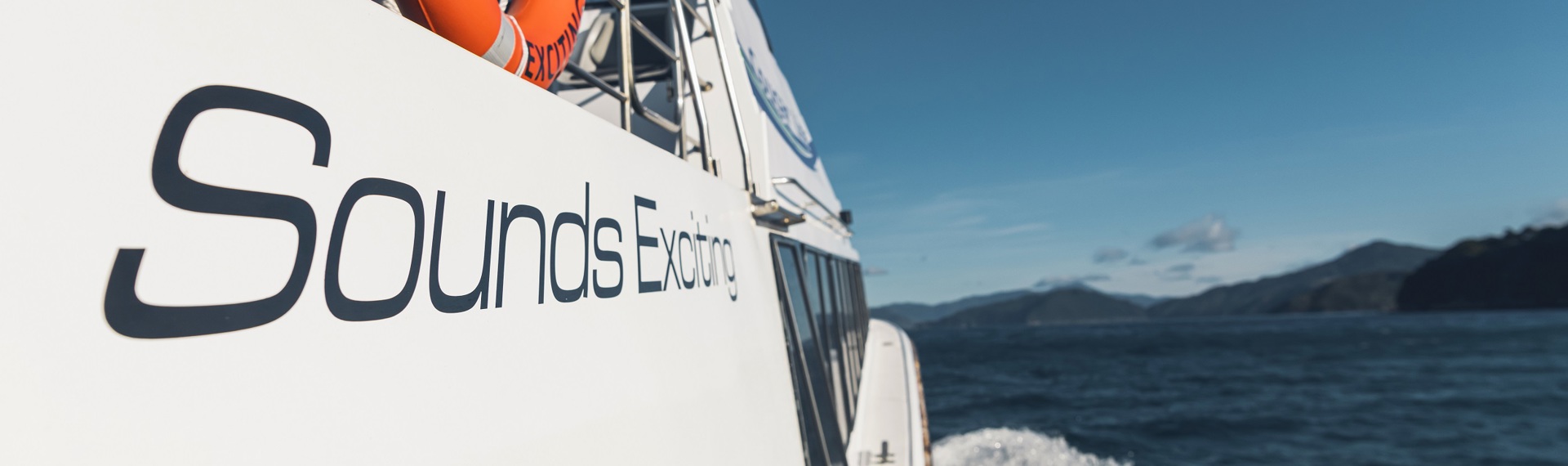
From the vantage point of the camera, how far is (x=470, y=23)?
53.8 inches

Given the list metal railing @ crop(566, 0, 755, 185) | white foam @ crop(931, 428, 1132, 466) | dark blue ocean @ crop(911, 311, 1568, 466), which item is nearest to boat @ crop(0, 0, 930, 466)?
metal railing @ crop(566, 0, 755, 185)

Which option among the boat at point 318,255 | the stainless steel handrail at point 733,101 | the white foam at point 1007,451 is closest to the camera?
the boat at point 318,255

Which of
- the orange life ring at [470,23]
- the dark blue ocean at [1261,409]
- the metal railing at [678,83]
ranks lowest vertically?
the dark blue ocean at [1261,409]

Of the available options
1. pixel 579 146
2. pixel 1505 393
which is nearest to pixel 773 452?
pixel 579 146

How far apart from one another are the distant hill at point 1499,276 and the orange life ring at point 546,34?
121293 mm

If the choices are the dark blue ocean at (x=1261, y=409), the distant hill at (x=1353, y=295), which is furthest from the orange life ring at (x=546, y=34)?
the distant hill at (x=1353, y=295)

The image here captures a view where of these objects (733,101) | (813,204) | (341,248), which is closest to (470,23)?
(341,248)

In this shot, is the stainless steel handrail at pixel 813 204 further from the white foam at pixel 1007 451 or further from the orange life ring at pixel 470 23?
the white foam at pixel 1007 451

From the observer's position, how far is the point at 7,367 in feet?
1.80

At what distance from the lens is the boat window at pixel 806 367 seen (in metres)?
2.80

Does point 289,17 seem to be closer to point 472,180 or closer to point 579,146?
point 472,180

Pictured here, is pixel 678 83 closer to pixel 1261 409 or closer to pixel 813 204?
pixel 813 204

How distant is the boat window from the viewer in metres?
2.80

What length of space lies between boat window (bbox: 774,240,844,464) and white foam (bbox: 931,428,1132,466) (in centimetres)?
619
